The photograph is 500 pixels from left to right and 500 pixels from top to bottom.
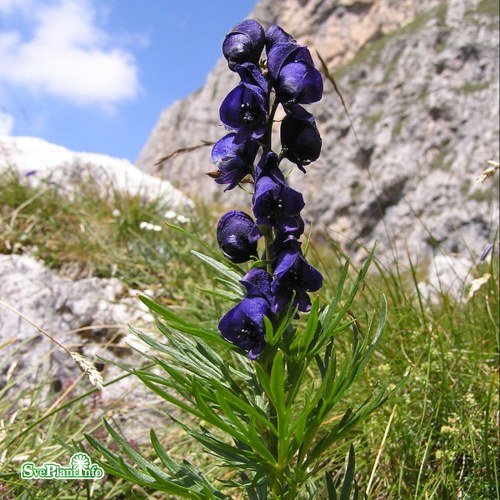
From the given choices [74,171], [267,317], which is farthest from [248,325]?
[74,171]

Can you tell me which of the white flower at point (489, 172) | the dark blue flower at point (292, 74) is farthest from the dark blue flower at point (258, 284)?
the white flower at point (489, 172)

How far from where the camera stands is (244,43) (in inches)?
65.8

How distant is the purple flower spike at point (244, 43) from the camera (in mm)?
1673

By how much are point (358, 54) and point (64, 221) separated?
67.8 metres

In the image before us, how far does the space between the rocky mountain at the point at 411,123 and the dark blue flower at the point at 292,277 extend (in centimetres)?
3446

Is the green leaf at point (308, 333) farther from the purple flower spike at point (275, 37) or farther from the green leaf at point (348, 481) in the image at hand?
the purple flower spike at point (275, 37)

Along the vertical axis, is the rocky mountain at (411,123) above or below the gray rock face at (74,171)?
above

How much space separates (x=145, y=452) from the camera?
316cm

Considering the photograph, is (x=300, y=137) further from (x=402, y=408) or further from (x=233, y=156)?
(x=402, y=408)

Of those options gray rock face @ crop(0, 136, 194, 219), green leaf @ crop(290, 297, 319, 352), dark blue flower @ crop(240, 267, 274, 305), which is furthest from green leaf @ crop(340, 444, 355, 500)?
gray rock face @ crop(0, 136, 194, 219)

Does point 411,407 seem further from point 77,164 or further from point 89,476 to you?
point 77,164

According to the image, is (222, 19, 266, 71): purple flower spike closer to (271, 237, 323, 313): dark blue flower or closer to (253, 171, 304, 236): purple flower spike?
(253, 171, 304, 236): purple flower spike

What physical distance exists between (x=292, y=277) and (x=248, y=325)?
187 millimetres

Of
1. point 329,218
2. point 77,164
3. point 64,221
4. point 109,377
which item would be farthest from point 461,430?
point 329,218
